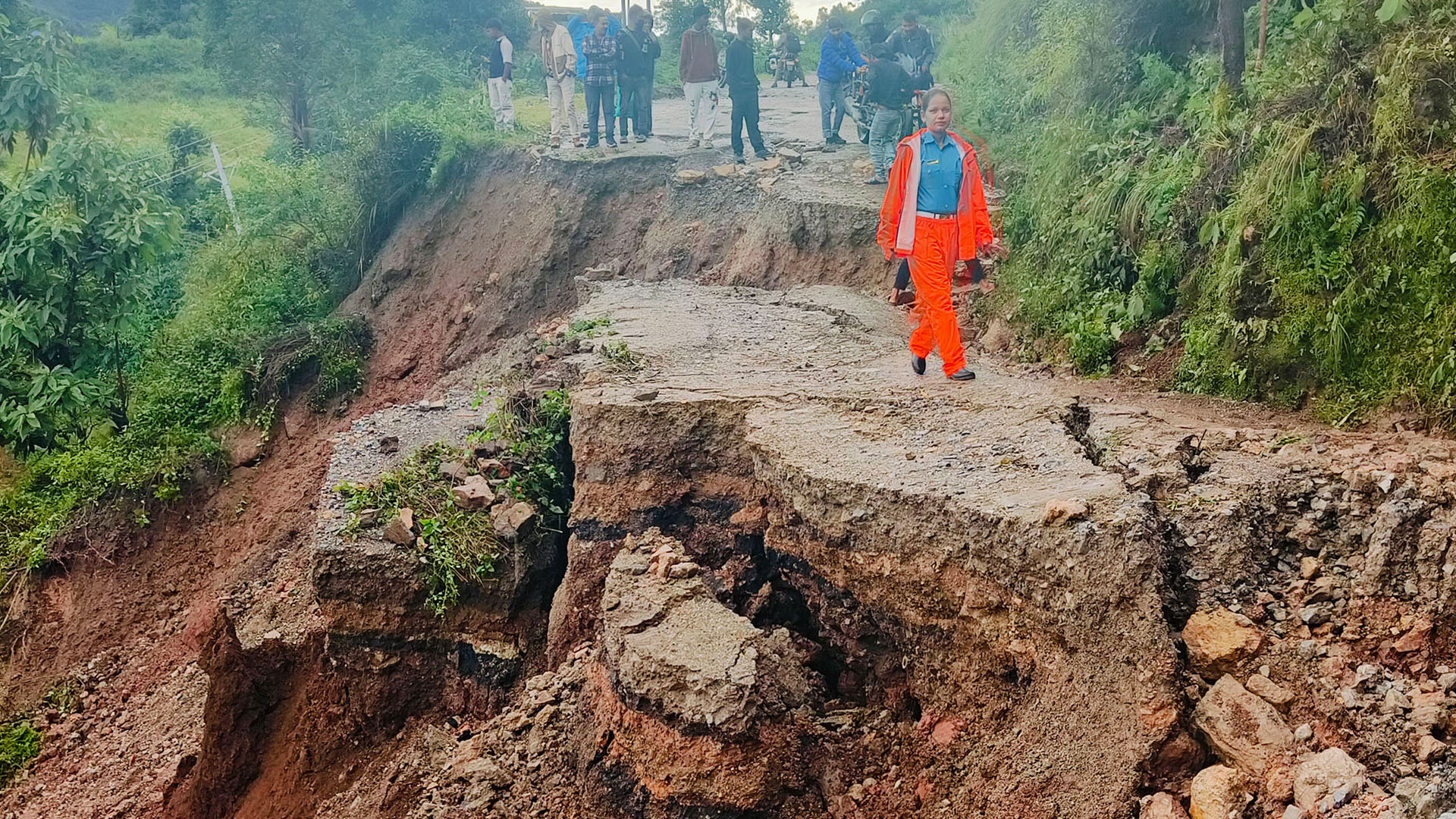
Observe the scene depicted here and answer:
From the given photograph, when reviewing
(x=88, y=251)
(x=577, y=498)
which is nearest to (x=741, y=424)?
(x=577, y=498)

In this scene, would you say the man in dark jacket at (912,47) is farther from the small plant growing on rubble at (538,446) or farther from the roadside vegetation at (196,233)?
the small plant growing on rubble at (538,446)

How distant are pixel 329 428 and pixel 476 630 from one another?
6.25 metres

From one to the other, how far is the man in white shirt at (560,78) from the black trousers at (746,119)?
7.78 ft

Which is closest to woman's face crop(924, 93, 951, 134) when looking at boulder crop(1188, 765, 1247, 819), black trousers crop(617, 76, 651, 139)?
boulder crop(1188, 765, 1247, 819)

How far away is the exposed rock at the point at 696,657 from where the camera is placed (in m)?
4.51

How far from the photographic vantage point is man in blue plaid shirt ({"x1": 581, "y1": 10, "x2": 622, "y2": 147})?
12.0 meters

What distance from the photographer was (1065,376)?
6.66 metres

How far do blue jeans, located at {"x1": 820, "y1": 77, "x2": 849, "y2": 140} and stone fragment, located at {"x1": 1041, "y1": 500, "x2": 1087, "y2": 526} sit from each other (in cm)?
934

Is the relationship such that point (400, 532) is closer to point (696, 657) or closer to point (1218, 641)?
point (696, 657)

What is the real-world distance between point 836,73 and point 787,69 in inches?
326

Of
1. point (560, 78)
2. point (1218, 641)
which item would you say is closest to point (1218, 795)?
point (1218, 641)

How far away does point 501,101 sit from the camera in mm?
14891

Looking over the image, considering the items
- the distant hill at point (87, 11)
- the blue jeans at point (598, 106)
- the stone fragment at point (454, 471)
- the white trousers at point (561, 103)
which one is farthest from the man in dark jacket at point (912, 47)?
the distant hill at point (87, 11)

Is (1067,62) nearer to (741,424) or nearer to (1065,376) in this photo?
(1065,376)
